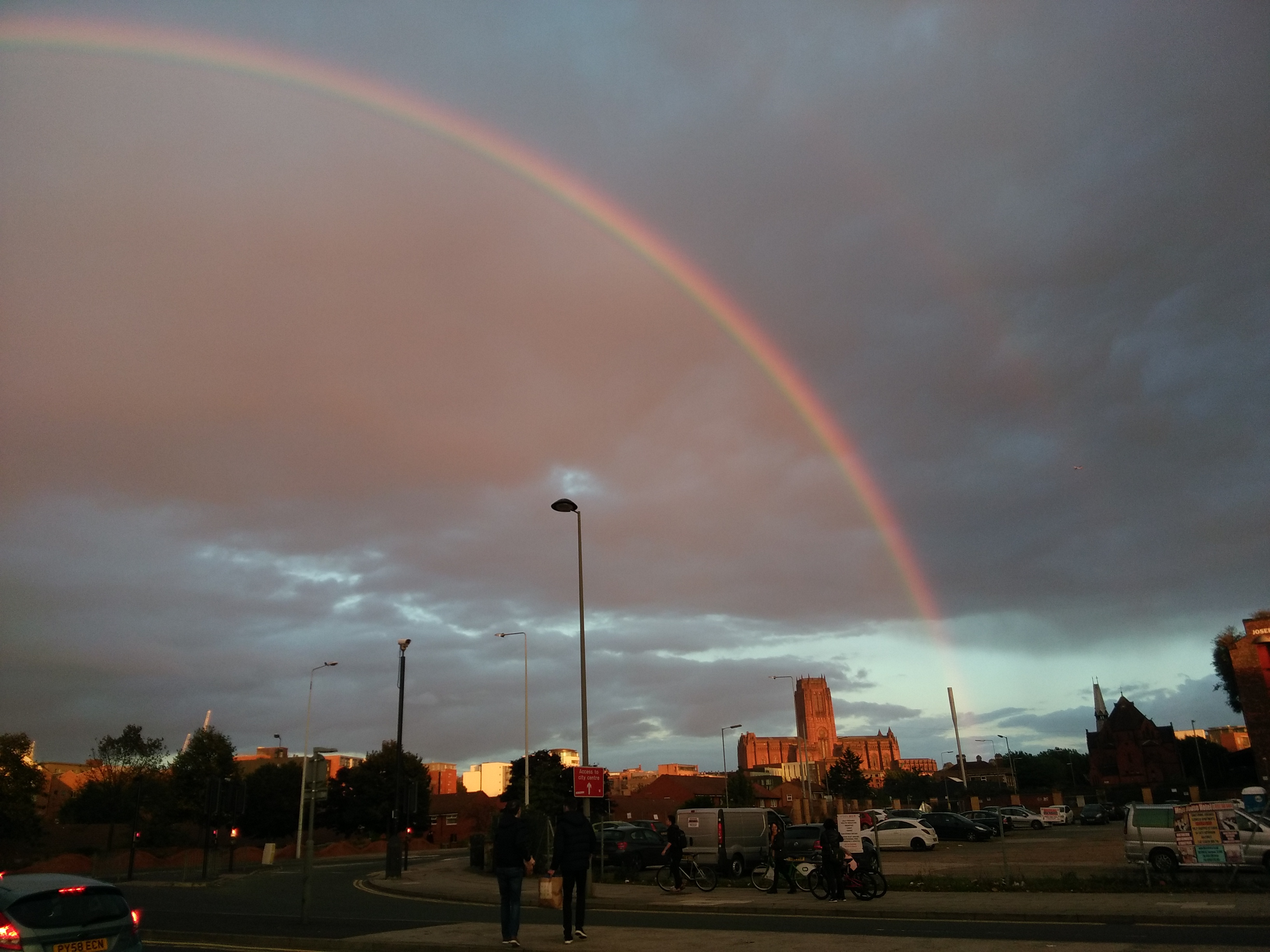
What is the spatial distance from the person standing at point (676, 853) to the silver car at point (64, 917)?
648 inches

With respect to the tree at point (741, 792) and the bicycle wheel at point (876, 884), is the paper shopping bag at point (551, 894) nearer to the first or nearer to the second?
the bicycle wheel at point (876, 884)

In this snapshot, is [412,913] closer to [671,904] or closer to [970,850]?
[671,904]

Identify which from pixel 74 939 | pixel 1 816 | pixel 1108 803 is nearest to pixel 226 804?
pixel 74 939

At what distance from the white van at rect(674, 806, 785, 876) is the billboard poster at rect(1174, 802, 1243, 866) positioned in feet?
38.4

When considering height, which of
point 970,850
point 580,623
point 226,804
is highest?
point 580,623

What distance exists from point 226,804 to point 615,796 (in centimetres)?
7745

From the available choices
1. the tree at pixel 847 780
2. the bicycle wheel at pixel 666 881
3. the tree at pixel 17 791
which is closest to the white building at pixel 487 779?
the tree at pixel 847 780

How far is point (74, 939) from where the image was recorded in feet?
29.6

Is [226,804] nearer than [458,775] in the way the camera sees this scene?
Yes

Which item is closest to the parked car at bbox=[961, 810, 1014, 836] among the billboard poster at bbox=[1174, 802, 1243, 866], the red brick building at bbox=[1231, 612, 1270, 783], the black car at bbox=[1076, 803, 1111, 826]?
the black car at bbox=[1076, 803, 1111, 826]

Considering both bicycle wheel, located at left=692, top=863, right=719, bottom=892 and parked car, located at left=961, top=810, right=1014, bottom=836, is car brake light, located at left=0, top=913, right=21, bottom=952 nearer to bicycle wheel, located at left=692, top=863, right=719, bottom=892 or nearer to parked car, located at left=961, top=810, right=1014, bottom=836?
bicycle wheel, located at left=692, top=863, right=719, bottom=892

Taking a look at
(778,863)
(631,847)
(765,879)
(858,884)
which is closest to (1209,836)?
(858,884)

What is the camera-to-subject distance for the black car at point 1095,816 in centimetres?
6819

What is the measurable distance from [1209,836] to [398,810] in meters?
28.2
